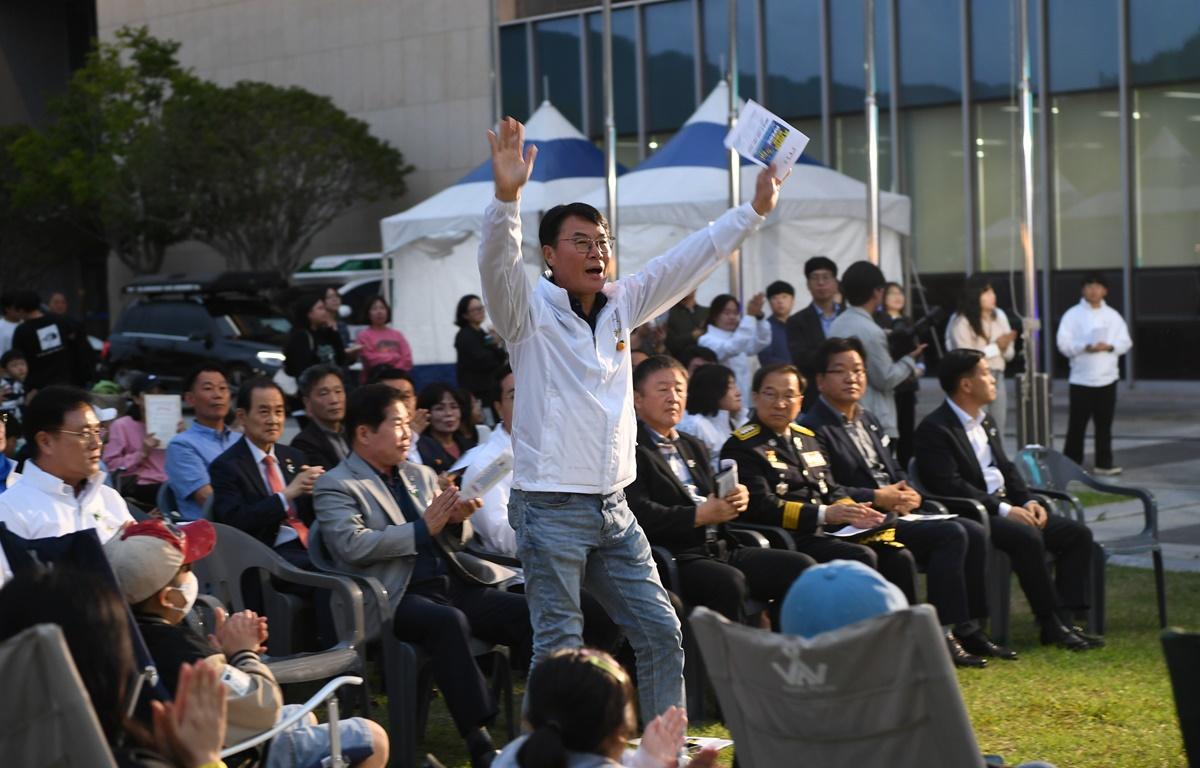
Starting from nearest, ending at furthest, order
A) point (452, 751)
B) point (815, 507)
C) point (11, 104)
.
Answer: point (452, 751), point (815, 507), point (11, 104)

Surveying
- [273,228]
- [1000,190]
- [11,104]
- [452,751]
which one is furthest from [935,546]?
[11,104]

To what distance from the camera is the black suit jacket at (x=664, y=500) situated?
6527mm

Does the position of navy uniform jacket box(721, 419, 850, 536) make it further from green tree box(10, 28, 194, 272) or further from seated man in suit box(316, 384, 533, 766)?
green tree box(10, 28, 194, 272)

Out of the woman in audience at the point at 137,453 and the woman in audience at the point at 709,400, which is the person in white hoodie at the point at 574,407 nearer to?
the woman in audience at the point at 709,400

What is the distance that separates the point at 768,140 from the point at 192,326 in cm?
1833

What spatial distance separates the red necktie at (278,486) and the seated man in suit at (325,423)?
1.55ft

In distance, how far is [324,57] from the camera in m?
36.5

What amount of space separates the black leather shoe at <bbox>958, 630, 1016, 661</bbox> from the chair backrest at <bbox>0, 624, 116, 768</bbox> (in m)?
5.27

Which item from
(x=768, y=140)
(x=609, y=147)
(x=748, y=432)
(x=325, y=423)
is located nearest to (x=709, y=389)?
(x=748, y=432)

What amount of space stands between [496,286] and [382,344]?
9692 mm

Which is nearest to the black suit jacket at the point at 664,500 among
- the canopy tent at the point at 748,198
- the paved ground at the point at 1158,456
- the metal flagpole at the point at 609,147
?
the paved ground at the point at 1158,456

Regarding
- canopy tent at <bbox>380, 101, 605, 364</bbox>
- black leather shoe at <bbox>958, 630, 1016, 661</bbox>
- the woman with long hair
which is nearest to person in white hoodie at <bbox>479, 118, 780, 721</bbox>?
black leather shoe at <bbox>958, 630, 1016, 661</bbox>

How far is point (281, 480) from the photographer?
7.20m

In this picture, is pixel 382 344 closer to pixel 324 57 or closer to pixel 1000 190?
pixel 1000 190
